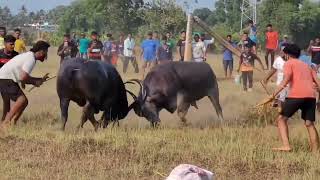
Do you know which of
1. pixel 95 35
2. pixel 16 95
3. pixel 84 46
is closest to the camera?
pixel 16 95

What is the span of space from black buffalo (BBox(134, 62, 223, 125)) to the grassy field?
5.12 ft

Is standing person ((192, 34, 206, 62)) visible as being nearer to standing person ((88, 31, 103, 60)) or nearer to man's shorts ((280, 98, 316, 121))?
standing person ((88, 31, 103, 60))

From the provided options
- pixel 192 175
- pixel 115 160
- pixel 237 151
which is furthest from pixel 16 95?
pixel 192 175

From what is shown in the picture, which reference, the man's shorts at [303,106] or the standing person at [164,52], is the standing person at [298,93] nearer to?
the man's shorts at [303,106]

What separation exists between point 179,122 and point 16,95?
342 cm

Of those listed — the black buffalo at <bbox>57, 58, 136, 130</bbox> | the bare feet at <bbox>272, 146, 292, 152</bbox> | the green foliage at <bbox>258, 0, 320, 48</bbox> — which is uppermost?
the black buffalo at <bbox>57, 58, 136, 130</bbox>

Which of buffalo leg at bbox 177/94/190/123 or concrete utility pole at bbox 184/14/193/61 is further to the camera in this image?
concrete utility pole at bbox 184/14/193/61

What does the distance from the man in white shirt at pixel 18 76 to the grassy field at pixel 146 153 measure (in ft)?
1.08

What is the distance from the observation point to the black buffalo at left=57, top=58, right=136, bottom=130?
10117mm

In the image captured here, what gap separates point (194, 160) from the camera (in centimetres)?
770

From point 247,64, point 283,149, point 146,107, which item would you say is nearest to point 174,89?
point 146,107

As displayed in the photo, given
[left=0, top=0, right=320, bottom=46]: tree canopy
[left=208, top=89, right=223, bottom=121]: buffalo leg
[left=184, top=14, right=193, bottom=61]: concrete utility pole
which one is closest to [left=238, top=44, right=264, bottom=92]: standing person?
[left=184, top=14, right=193, bottom=61]: concrete utility pole

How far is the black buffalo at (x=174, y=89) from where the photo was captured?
11469mm

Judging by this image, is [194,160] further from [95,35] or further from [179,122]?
[95,35]
